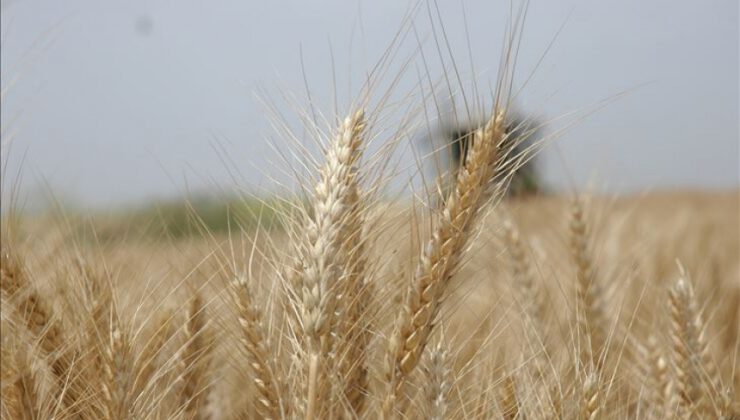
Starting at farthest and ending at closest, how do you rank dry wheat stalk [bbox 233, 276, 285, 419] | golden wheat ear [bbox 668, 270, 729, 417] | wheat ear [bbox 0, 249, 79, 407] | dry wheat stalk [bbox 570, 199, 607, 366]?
dry wheat stalk [bbox 570, 199, 607, 366], golden wheat ear [bbox 668, 270, 729, 417], wheat ear [bbox 0, 249, 79, 407], dry wheat stalk [bbox 233, 276, 285, 419]

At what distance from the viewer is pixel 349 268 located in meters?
1.18

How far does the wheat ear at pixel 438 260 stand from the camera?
45.3 inches

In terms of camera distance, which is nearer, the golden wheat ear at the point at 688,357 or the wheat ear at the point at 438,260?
the wheat ear at the point at 438,260

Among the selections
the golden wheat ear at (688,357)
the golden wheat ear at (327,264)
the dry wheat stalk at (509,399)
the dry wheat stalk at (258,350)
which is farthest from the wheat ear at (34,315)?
the golden wheat ear at (688,357)

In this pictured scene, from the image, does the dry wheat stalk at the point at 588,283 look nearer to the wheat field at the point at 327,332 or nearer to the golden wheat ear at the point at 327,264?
the wheat field at the point at 327,332

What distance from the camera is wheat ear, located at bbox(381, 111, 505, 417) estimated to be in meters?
1.15

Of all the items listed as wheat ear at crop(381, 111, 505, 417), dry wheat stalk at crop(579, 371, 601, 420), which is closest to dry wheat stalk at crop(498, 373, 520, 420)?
dry wheat stalk at crop(579, 371, 601, 420)

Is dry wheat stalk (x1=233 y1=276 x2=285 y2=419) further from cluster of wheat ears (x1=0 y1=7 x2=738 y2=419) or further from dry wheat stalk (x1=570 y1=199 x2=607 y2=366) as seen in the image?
dry wheat stalk (x1=570 y1=199 x2=607 y2=366)

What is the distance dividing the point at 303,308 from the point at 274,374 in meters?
0.15

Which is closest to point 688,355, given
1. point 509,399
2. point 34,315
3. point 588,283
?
point 509,399

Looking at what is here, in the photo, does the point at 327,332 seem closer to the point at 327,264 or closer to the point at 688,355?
the point at 327,264

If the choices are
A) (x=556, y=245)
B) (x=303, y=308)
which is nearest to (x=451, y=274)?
(x=303, y=308)

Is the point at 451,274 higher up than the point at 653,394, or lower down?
higher up

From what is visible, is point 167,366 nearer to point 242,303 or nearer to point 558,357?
point 242,303
